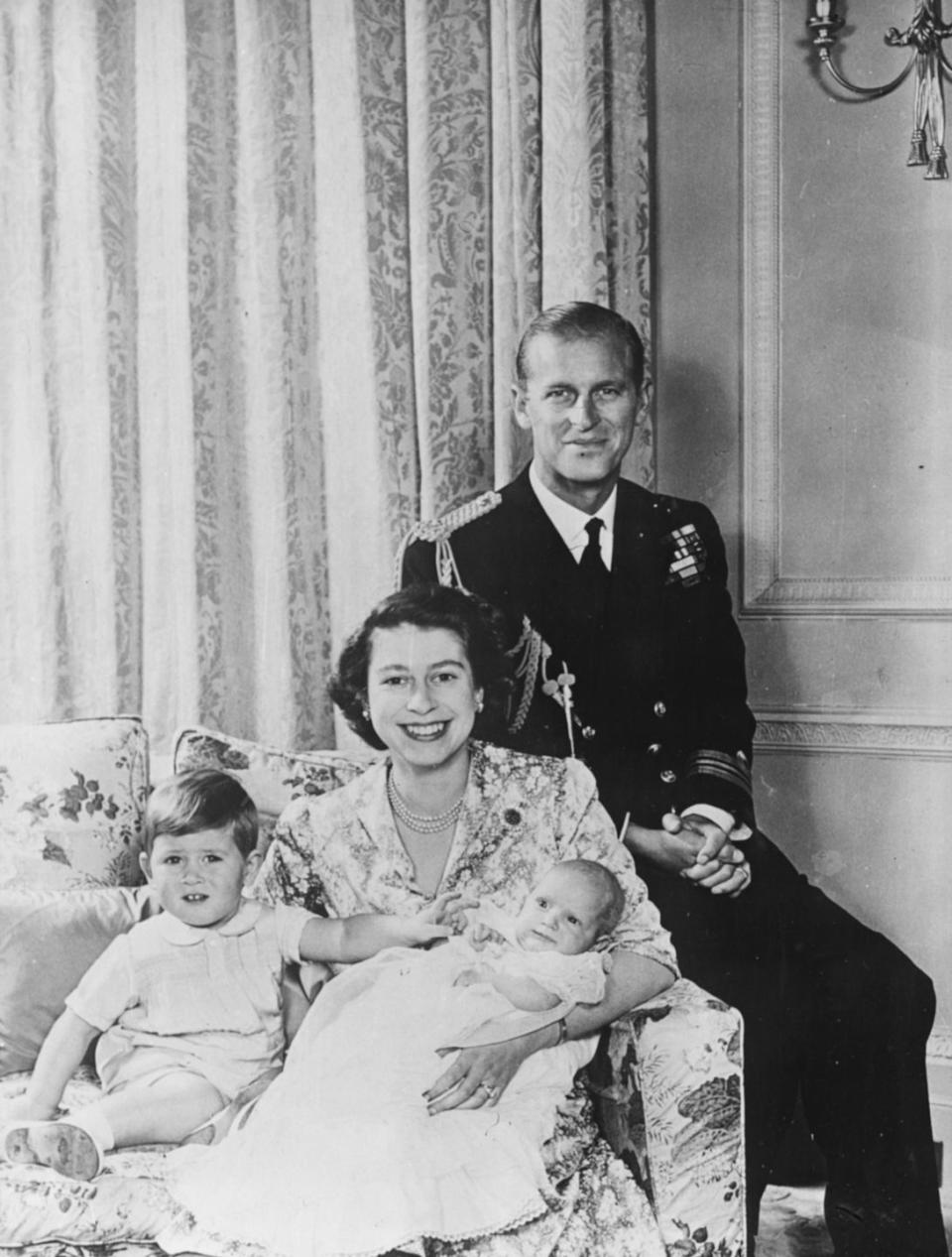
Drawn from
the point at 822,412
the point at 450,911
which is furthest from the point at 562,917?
the point at 822,412

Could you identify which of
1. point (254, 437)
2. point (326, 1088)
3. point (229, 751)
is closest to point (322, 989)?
point (326, 1088)

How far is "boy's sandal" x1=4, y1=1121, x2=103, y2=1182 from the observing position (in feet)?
5.35

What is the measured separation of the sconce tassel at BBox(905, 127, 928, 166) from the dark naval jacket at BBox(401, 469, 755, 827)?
0.68 meters

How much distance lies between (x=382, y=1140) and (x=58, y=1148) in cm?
40

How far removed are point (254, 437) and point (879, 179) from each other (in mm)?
1148

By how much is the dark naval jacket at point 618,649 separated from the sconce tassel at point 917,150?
2.22 feet

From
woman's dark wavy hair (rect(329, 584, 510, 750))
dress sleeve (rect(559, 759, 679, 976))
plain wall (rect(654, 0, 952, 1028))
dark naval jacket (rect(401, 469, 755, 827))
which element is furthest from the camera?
plain wall (rect(654, 0, 952, 1028))

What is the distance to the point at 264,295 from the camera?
8.00 feet

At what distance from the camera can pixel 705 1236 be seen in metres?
1.66

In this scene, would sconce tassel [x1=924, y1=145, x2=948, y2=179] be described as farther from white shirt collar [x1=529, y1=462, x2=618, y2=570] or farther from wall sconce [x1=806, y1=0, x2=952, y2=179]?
white shirt collar [x1=529, y1=462, x2=618, y2=570]

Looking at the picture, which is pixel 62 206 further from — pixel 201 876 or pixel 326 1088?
pixel 326 1088

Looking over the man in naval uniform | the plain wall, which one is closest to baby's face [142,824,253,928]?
the man in naval uniform

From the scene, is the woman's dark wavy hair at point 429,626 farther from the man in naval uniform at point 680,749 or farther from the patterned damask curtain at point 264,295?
the patterned damask curtain at point 264,295

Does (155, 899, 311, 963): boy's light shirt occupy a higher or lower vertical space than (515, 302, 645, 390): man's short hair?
lower
